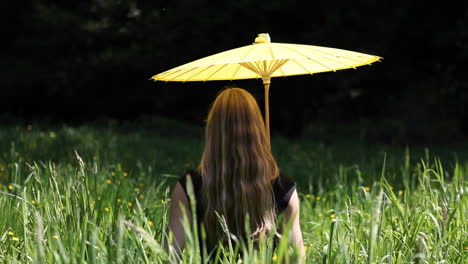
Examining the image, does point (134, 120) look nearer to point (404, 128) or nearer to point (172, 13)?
point (172, 13)

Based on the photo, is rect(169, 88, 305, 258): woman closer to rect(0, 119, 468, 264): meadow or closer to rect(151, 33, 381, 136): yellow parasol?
rect(0, 119, 468, 264): meadow

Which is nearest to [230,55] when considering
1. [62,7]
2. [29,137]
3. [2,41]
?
[29,137]

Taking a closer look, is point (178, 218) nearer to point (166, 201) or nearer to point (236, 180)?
point (236, 180)

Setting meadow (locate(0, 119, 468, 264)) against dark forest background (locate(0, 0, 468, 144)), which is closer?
meadow (locate(0, 119, 468, 264))

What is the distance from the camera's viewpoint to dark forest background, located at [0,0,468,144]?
37.4 ft

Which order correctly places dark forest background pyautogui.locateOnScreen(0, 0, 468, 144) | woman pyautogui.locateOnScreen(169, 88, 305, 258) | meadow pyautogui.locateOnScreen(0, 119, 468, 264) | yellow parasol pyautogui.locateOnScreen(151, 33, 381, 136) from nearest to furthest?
meadow pyautogui.locateOnScreen(0, 119, 468, 264)
woman pyautogui.locateOnScreen(169, 88, 305, 258)
yellow parasol pyautogui.locateOnScreen(151, 33, 381, 136)
dark forest background pyautogui.locateOnScreen(0, 0, 468, 144)

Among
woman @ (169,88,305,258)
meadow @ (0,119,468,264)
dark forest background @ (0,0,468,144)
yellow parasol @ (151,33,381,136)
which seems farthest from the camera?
dark forest background @ (0,0,468,144)

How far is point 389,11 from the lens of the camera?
11.4 m

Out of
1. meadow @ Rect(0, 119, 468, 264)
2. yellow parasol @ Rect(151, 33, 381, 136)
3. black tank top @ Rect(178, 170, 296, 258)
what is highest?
yellow parasol @ Rect(151, 33, 381, 136)

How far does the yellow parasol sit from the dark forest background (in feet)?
25.6

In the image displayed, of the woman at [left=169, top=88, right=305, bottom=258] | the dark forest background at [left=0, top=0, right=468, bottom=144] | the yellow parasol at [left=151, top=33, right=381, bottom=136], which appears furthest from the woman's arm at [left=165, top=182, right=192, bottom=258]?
the dark forest background at [left=0, top=0, right=468, bottom=144]

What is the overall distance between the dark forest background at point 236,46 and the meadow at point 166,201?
156cm

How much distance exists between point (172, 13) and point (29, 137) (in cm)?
513

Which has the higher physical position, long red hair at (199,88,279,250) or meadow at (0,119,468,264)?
long red hair at (199,88,279,250)
